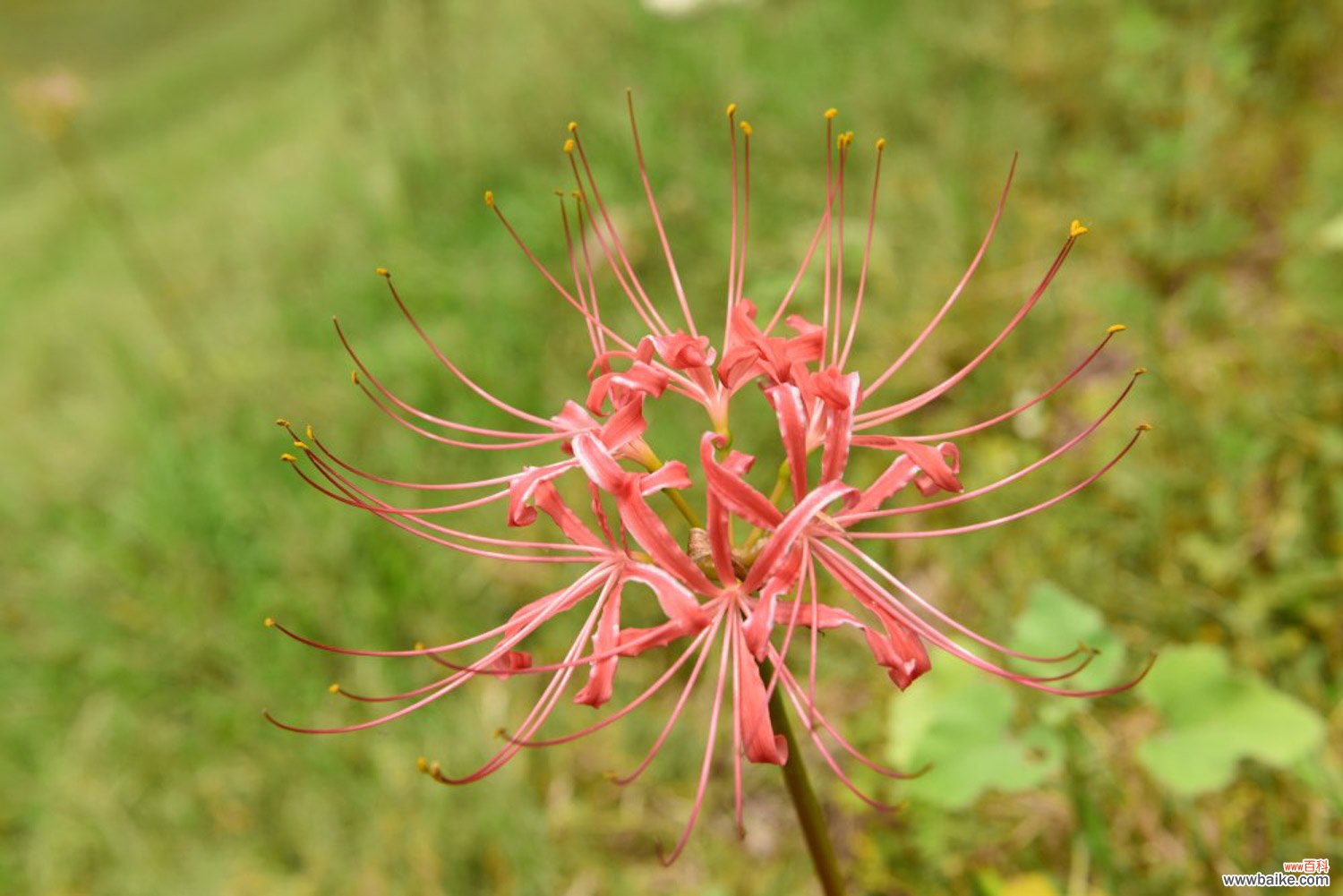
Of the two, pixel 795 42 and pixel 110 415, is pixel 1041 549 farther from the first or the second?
pixel 110 415

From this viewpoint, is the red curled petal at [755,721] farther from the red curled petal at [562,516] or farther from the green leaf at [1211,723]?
the green leaf at [1211,723]

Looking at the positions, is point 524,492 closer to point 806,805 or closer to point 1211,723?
point 806,805

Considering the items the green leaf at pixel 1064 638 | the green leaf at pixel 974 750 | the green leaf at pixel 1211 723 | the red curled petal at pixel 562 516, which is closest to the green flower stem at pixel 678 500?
the red curled petal at pixel 562 516

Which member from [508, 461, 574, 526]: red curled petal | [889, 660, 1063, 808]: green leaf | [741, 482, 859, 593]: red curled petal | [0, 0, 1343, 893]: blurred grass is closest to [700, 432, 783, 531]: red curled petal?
[741, 482, 859, 593]: red curled petal

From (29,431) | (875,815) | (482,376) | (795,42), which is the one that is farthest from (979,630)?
(29,431)

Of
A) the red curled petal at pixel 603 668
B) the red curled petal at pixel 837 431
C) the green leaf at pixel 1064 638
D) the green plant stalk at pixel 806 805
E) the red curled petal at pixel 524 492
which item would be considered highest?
the red curled petal at pixel 837 431

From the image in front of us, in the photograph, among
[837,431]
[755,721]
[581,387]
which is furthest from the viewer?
[581,387]

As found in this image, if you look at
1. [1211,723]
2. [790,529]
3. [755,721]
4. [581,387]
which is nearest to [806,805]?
[755,721]
